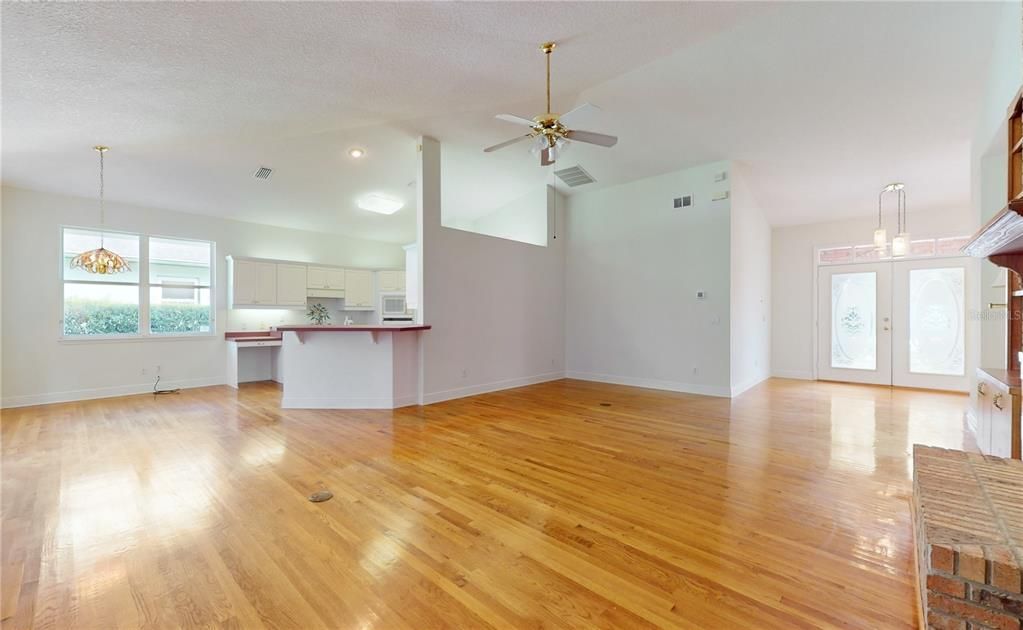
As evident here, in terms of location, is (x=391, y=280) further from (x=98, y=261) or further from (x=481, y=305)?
(x=98, y=261)

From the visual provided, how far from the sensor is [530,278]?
7.14 metres

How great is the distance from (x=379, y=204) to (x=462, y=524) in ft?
20.4

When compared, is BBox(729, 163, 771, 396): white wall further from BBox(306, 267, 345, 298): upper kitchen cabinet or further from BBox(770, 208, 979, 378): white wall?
BBox(306, 267, 345, 298): upper kitchen cabinet

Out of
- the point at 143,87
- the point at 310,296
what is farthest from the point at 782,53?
the point at 310,296

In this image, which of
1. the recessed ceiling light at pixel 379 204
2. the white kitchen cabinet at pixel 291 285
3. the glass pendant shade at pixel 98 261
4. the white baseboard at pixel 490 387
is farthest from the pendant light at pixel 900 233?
the glass pendant shade at pixel 98 261

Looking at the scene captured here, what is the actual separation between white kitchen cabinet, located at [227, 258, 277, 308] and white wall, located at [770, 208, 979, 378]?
32.2ft

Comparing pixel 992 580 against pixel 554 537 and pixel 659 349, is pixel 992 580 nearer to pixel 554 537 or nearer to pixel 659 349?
pixel 554 537

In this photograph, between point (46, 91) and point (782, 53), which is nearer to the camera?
point (46, 91)

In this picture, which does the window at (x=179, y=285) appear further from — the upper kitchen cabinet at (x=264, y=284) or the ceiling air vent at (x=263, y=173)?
the ceiling air vent at (x=263, y=173)

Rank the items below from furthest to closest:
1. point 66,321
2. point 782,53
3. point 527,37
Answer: point 66,321, point 782,53, point 527,37

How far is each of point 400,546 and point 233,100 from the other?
4111mm

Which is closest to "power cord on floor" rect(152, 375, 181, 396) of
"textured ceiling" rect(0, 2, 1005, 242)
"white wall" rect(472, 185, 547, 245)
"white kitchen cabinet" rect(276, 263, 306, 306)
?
"white kitchen cabinet" rect(276, 263, 306, 306)

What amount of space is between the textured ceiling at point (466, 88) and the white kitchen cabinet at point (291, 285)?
1692 millimetres

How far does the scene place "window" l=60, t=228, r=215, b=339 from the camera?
19.2 ft
